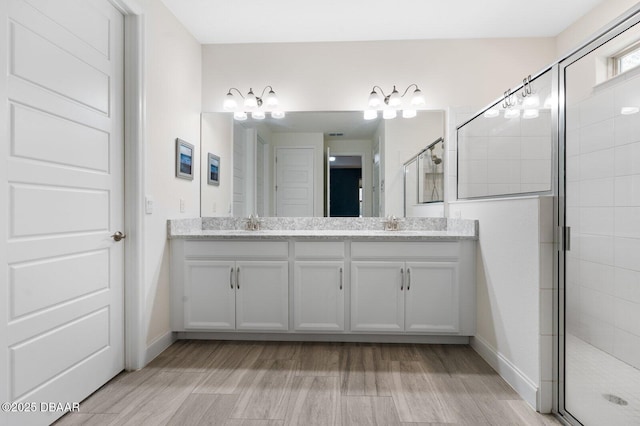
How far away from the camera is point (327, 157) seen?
10.1 ft

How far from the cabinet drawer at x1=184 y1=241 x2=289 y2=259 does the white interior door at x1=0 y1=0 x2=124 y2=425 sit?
554 millimetres

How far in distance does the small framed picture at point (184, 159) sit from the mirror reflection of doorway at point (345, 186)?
118 cm

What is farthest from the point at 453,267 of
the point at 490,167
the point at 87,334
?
the point at 87,334

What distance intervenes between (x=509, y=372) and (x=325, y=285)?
1236 mm

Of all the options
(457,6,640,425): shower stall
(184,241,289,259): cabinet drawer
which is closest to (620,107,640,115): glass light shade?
(457,6,640,425): shower stall

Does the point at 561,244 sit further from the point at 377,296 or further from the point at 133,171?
the point at 133,171

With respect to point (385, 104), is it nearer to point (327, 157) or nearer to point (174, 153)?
point (327, 157)

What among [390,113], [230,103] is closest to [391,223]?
[390,113]

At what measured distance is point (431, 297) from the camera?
2.46 m

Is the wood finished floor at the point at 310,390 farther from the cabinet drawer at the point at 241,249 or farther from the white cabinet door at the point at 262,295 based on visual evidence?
the cabinet drawer at the point at 241,249

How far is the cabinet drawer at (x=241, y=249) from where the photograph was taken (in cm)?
251

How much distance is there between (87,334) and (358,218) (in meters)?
2.06

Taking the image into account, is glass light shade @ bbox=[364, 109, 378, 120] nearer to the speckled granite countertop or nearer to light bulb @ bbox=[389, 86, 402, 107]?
light bulb @ bbox=[389, 86, 402, 107]

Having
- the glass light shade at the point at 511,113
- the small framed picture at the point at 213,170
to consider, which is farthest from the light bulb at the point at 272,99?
the glass light shade at the point at 511,113
